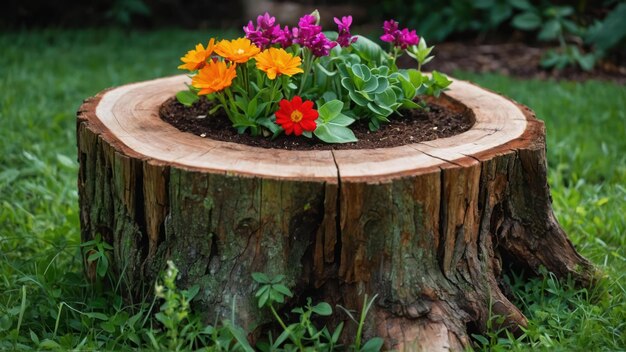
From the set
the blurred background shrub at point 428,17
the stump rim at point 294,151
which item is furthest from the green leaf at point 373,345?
the blurred background shrub at point 428,17

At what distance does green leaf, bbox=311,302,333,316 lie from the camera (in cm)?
215

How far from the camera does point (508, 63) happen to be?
639 cm

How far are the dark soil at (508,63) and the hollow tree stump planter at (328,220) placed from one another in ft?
12.7

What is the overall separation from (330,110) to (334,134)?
9 cm

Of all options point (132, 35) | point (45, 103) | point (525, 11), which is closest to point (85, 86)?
point (45, 103)

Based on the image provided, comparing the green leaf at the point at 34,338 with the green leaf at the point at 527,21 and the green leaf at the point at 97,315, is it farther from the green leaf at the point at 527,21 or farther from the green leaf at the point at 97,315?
the green leaf at the point at 527,21

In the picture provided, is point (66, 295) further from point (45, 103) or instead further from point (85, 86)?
point (85, 86)

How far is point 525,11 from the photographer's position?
674 cm

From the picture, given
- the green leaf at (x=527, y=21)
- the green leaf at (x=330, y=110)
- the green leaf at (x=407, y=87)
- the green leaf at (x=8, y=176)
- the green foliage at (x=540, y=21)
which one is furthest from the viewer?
the green leaf at (x=527, y=21)

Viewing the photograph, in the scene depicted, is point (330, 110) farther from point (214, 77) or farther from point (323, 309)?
point (323, 309)

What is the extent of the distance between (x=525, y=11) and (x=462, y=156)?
492 centimetres

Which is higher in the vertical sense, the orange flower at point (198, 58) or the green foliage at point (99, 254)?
the orange flower at point (198, 58)

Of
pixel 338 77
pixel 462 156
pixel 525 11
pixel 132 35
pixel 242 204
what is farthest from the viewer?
pixel 132 35

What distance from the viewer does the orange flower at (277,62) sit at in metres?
2.37
